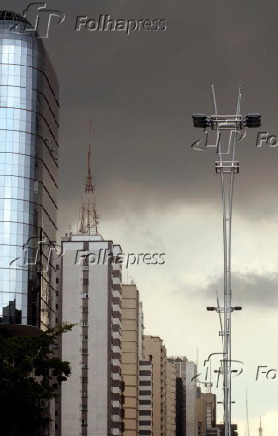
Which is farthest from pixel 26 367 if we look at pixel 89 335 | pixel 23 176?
pixel 89 335

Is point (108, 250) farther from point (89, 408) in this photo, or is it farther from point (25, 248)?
point (25, 248)

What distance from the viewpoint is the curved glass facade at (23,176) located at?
126938 millimetres

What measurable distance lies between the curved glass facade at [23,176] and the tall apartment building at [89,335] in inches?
1899

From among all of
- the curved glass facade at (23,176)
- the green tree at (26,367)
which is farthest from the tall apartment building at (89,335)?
the green tree at (26,367)

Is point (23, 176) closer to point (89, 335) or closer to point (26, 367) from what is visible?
point (26, 367)

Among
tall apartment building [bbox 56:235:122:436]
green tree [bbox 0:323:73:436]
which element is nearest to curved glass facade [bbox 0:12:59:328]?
green tree [bbox 0:323:73:436]

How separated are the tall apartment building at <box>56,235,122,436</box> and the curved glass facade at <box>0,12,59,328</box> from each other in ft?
158

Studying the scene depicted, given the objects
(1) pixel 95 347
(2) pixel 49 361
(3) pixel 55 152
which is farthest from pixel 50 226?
(1) pixel 95 347

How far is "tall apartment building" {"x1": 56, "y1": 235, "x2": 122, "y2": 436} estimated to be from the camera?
7111 inches

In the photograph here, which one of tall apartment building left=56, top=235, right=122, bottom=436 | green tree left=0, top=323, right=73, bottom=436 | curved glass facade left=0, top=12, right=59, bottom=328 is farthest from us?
tall apartment building left=56, top=235, right=122, bottom=436

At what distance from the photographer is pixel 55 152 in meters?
141

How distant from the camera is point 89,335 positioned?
600 feet

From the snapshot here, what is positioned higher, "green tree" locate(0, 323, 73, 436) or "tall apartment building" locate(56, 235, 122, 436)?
"tall apartment building" locate(56, 235, 122, 436)

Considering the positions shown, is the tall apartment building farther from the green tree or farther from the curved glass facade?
the green tree
